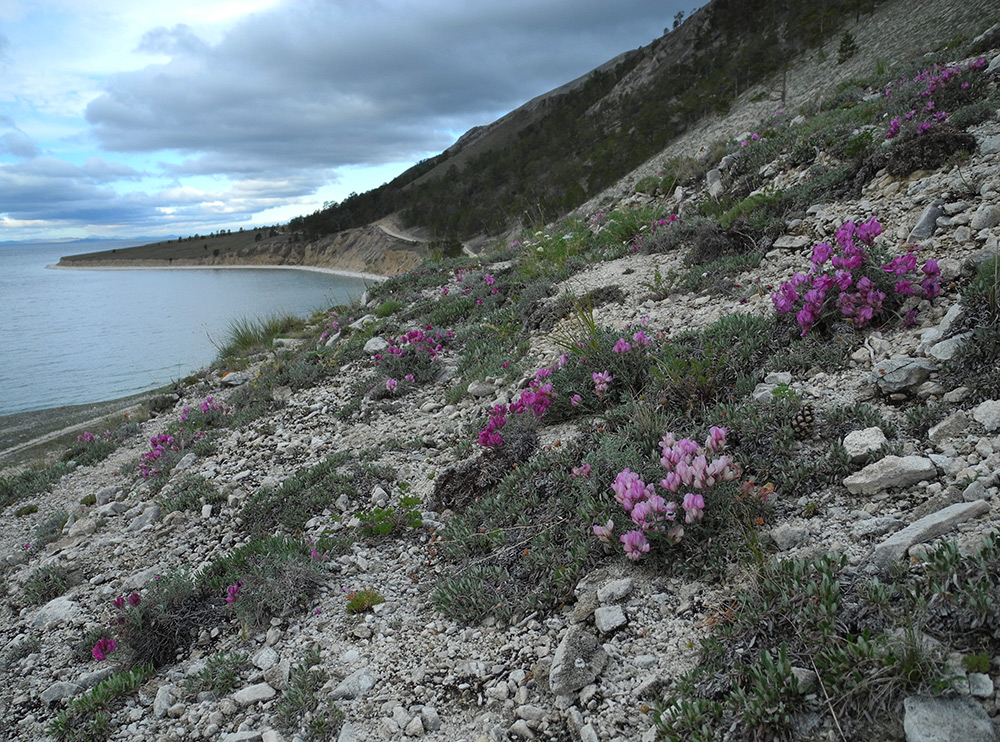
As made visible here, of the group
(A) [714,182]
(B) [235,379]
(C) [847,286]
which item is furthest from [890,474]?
(B) [235,379]

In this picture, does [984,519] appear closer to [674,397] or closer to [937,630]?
[937,630]

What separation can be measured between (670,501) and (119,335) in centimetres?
3381

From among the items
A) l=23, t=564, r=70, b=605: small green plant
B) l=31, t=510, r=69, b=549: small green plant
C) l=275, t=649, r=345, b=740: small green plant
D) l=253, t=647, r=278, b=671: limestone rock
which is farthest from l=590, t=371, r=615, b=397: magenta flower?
l=31, t=510, r=69, b=549: small green plant

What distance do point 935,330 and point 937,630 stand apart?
8.05 feet

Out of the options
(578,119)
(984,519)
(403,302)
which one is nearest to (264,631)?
(984,519)

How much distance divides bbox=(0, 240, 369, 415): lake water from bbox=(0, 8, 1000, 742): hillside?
11231 mm

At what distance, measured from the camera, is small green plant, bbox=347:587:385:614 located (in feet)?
11.6

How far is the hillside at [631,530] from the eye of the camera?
2.12m

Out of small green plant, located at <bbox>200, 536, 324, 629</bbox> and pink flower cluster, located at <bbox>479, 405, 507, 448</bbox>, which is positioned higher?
pink flower cluster, located at <bbox>479, 405, 507, 448</bbox>

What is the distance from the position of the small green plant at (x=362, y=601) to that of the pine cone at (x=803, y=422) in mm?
2887

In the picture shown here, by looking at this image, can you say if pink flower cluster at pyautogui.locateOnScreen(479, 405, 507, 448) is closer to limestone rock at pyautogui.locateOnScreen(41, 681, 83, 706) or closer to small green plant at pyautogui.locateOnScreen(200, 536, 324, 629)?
small green plant at pyautogui.locateOnScreen(200, 536, 324, 629)

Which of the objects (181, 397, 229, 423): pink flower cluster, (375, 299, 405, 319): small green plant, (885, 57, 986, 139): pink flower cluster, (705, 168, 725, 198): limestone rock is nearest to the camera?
(885, 57, 986, 139): pink flower cluster

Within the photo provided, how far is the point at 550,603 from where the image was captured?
120 inches

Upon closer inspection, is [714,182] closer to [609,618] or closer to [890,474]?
[890,474]
